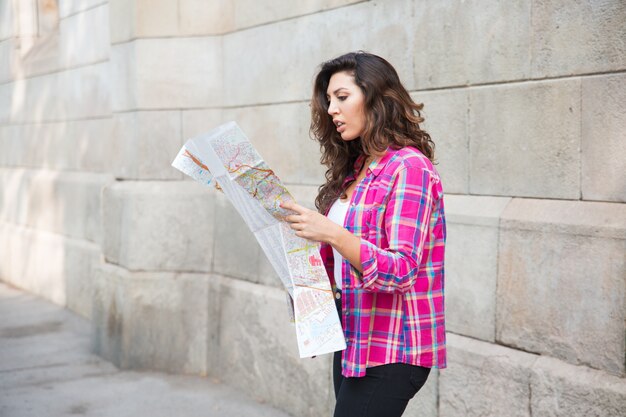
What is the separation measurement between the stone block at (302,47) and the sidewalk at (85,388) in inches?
85.2

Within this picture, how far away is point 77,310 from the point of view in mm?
9430

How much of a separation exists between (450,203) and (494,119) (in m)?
0.54

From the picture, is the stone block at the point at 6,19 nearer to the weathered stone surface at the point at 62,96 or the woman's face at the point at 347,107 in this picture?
the weathered stone surface at the point at 62,96

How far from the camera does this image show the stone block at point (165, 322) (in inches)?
273

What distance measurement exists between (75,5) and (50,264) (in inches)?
115

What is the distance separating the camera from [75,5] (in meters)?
9.57

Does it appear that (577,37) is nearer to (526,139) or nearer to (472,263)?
(526,139)

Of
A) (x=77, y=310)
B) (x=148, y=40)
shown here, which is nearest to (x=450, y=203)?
(x=148, y=40)

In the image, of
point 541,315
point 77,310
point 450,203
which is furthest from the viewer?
point 77,310

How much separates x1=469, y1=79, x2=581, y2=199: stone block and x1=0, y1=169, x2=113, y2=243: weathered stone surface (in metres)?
4.72

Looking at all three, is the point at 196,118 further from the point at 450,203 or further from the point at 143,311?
the point at 450,203

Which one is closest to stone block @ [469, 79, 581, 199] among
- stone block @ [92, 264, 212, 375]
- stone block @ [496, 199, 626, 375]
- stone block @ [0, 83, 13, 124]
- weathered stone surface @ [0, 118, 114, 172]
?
stone block @ [496, 199, 626, 375]

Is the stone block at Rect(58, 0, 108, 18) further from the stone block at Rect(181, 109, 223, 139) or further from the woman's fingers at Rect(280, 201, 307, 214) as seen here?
the woman's fingers at Rect(280, 201, 307, 214)

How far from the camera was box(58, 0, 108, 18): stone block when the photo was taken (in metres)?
9.09
